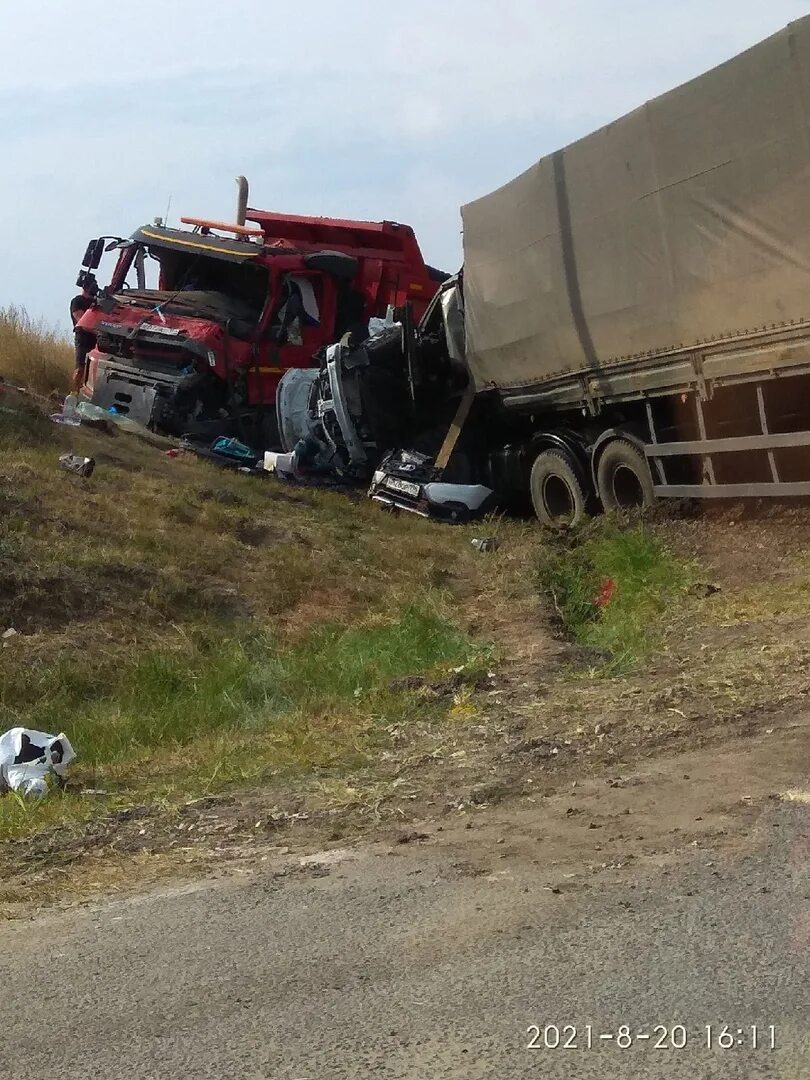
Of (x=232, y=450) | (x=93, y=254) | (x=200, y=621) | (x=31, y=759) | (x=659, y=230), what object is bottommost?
(x=31, y=759)

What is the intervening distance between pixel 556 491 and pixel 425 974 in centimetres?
947

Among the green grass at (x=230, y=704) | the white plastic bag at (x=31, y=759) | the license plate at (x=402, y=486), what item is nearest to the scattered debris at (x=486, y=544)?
the license plate at (x=402, y=486)

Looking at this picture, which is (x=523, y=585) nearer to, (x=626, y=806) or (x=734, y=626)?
(x=734, y=626)

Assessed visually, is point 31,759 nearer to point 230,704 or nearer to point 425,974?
point 230,704

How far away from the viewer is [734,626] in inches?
277

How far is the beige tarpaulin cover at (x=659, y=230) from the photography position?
812 cm

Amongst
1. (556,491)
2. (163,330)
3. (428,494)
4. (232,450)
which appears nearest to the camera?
(556,491)

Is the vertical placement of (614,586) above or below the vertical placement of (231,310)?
below

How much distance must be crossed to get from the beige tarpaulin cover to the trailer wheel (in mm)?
884

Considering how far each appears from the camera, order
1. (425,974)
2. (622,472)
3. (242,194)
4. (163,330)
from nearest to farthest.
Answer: (425,974) < (622,472) < (163,330) < (242,194)

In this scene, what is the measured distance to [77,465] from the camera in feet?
38.8

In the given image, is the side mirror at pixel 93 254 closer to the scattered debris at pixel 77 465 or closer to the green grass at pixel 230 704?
the scattered debris at pixel 77 465

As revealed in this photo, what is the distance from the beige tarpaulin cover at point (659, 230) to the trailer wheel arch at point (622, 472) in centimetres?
75

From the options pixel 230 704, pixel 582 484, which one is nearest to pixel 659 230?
pixel 582 484
